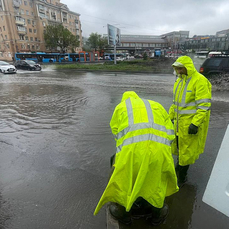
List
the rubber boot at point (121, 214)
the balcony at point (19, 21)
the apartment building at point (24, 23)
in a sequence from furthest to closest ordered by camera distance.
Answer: the balcony at point (19, 21) < the apartment building at point (24, 23) < the rubber boot at point (121, 214)

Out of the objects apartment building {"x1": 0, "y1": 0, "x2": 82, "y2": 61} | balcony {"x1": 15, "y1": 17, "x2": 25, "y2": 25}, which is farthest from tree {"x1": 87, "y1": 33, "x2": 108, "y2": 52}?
balcony {"x1": 15, "y1": 17, "x2": 25, "y2": 25}

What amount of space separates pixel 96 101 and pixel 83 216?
590 centimetres

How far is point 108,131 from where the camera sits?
15.5 ft

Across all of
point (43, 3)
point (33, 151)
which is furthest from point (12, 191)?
point (43, 3)

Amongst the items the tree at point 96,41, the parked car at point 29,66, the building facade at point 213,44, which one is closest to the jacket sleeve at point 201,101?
the parked car at point 29,66

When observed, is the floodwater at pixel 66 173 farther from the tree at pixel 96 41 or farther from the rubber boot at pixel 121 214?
the tree at pixel 96 41

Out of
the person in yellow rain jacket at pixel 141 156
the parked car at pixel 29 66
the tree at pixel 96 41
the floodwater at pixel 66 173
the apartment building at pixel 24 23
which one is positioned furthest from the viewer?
the tree at pixel 96 41

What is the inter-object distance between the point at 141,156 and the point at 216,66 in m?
9.78

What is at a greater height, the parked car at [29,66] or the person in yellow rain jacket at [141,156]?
the person in yellow rain jacket at [141,156]

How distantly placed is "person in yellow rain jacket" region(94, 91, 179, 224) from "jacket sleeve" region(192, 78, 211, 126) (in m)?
0.69

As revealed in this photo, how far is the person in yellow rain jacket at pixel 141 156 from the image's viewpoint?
156 cm

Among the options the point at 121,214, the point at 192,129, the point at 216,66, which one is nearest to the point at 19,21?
the point at 216,66

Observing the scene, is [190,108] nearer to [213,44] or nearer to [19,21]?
[213,44]

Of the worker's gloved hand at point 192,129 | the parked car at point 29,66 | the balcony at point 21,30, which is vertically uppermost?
the balcony at point 21,30
